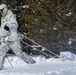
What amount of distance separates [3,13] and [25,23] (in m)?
3.21

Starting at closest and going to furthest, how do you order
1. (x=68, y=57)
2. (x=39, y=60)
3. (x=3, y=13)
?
1. (x=3, y=13)
2. (x=68, y=57)
3. (x=39, y=60)

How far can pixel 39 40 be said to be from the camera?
42.3ft

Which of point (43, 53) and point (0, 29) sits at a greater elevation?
point (0, 29)

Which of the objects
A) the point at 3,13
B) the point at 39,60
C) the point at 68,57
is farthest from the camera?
the point at 39,60

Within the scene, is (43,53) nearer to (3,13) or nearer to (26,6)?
(26,6)

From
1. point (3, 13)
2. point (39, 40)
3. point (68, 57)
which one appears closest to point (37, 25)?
point (39, 40)

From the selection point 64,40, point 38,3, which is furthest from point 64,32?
point 38,3

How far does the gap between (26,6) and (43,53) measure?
143 centimetres

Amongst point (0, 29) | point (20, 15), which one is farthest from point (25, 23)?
point (0, 29)

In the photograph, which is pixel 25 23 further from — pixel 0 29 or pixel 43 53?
pixel 0 29

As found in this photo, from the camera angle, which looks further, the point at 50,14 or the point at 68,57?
the point at 50,14

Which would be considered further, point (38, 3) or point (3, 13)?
point (38, 3)

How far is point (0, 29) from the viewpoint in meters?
10.2

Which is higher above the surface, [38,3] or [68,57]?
[38,3]
